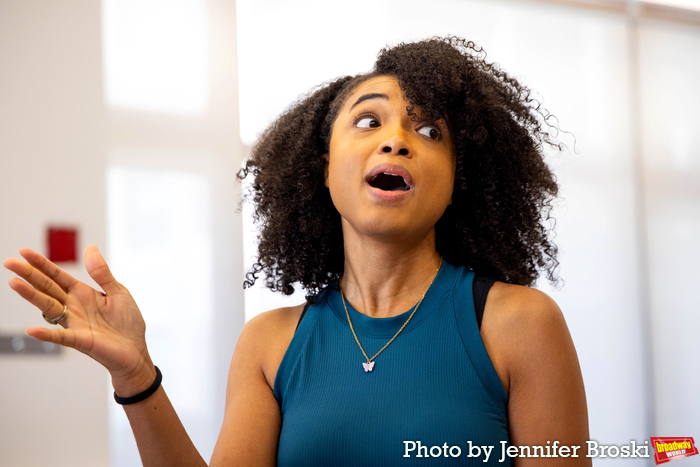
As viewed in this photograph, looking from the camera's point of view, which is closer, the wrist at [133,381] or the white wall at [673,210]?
the wrist at [133,381]

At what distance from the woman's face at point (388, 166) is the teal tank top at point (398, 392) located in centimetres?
19

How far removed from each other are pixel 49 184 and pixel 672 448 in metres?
2.97

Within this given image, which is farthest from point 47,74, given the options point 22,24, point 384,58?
point 384,58

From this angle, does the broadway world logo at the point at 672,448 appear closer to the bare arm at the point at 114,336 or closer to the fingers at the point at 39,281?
the bare arm at the point at 114,336

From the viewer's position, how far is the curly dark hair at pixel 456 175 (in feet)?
4.67

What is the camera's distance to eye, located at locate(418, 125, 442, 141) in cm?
137

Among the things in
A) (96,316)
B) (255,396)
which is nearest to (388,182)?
(255,396)

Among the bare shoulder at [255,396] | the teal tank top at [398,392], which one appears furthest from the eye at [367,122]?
the bare shoulder at [255,396]

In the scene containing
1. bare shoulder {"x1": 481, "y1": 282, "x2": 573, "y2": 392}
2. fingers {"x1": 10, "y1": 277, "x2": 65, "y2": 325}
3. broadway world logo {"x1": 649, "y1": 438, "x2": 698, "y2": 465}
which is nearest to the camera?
fingers {"x1": 10, "y1": 277, "x2": 65, "y2": 325}

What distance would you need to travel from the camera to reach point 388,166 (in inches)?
50.0

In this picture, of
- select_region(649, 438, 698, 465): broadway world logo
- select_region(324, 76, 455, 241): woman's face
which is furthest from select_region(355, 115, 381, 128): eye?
select_region(649, 438, 698, 465): broadway world logo

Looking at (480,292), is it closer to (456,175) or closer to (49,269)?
(456,175)

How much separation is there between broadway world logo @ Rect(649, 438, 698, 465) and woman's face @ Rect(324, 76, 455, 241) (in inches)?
88.1

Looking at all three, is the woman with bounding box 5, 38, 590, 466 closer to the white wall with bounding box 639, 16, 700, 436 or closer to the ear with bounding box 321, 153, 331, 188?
the ear with bounding box 321, 153, 331, 188
